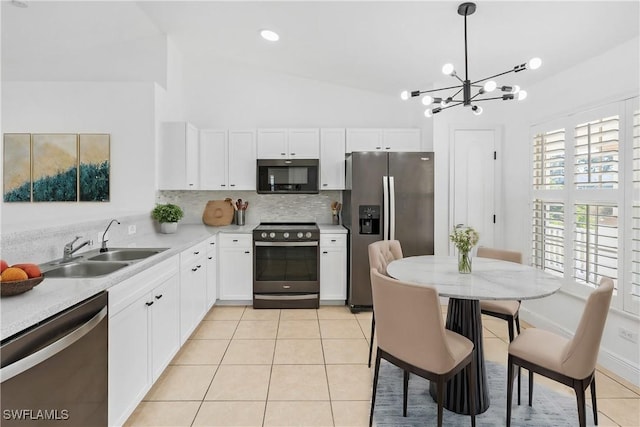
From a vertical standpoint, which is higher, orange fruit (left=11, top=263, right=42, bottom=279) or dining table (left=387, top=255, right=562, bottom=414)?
orange fruit (left=11, top=263, right=42, bottom=279)

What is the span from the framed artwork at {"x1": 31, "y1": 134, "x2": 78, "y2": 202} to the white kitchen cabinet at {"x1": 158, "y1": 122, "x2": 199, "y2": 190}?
87 cm

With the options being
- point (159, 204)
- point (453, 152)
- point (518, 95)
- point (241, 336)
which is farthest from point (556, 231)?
point (159, 204)

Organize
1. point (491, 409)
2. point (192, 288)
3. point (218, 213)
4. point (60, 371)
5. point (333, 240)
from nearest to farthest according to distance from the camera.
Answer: point (60, 371), point (491, 409), point (192, 288), point (333, 240), point (218, 213)

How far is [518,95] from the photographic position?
2316 mm

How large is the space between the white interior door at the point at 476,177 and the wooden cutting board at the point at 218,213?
2.89m

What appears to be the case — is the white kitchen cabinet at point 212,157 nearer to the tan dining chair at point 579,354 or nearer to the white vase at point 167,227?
the white vase at point 167,227

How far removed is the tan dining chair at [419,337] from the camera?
176 cm

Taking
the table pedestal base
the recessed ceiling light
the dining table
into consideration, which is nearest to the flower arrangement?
the dining table

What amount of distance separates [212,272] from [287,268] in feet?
2.83

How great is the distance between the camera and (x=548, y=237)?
3.36 meters

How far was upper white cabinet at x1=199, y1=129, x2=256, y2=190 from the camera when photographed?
14.1ft

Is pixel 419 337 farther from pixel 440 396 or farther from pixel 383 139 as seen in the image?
pixel 383 139

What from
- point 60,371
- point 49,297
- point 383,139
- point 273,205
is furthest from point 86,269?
point 383,139

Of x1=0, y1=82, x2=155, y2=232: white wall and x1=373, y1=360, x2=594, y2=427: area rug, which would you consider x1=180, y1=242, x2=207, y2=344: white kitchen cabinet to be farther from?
x1=373, y1=360, x2=594, y2=427: area rug
